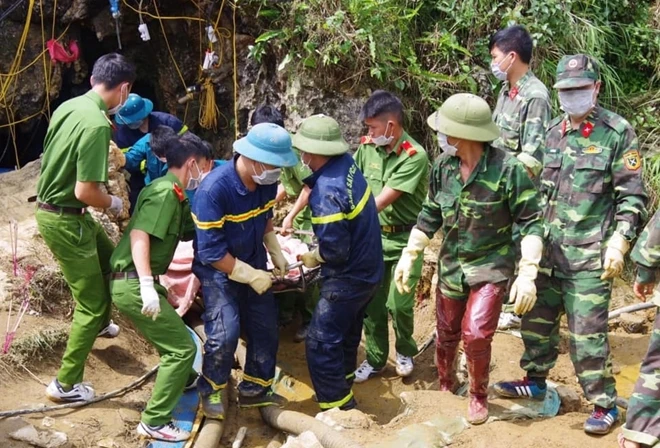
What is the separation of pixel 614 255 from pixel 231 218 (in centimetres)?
237

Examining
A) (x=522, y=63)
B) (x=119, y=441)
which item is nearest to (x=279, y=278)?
(x=119, y=441)

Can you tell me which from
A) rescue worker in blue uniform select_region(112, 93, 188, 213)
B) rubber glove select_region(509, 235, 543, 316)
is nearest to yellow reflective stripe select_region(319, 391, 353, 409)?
rubber glove select_region(509, 235, 543, 316)

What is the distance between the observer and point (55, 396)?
5.04 meters

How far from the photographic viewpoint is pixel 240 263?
4.88m

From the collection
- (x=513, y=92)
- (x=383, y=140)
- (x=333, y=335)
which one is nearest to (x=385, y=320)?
(x=333, y=335)

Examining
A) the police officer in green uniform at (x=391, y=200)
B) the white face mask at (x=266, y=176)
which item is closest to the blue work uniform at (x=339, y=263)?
the white face mask at (x=266, y=176)

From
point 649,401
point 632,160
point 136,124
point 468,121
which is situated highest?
point 468,121

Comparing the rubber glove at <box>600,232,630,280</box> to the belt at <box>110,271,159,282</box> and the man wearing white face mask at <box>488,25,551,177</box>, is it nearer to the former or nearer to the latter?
the man wearing white face mask at <box>488,25,551,177</box>

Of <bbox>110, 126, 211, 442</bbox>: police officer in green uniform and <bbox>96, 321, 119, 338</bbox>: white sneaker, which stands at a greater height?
<bbox>110, 126, 211, 442</bbox>: police officer in green uniform

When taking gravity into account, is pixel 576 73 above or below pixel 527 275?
above

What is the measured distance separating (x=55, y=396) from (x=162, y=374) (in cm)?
86

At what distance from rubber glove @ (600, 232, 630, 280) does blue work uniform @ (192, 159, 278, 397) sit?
219 centimetres

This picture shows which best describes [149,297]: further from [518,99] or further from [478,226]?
[518,99]

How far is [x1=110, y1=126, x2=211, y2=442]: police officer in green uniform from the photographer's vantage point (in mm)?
4684
